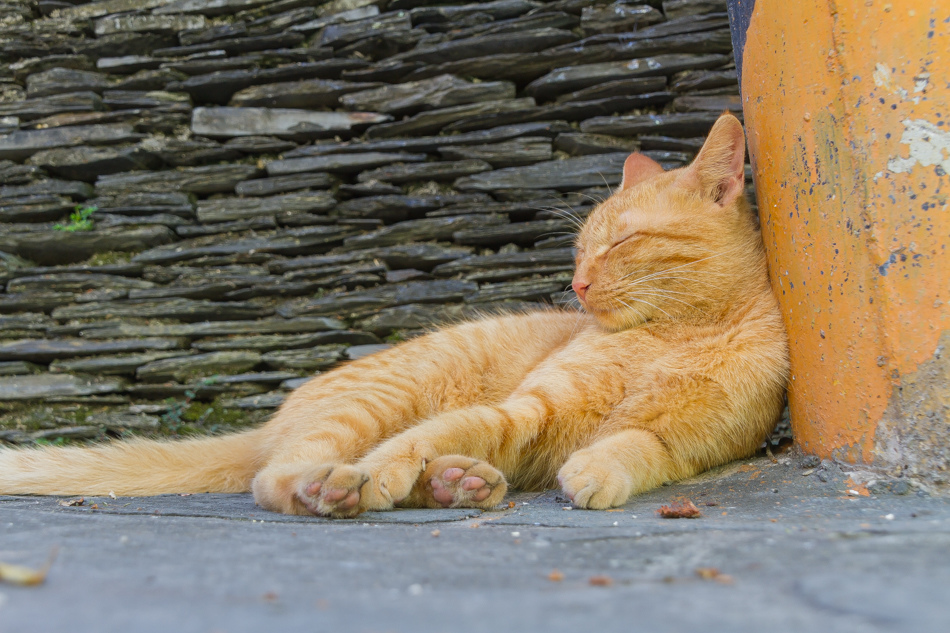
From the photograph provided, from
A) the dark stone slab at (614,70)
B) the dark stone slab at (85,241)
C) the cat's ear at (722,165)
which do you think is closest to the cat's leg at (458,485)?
the cat's ear at (722,165)

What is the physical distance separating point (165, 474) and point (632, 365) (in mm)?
1910

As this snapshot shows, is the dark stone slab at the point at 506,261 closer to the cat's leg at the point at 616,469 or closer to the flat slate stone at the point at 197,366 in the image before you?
the flat slate stone at the point at 197,366

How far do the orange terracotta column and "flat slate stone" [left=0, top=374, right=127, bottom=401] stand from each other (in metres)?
3.92

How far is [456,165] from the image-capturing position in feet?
12.5

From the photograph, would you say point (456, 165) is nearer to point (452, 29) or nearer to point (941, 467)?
point (452, 29)

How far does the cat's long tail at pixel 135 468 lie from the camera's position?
2377 mm

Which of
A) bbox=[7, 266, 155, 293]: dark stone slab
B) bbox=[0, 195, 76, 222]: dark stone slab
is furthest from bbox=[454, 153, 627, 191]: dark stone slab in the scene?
bbox=[0, 195, 76, 222]: dark stone slab

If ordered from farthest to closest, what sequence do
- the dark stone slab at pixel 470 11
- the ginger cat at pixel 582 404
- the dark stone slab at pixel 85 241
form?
the dark stone slab at pixel 85 241
the dark stone slab at pixel 470 11
the ginger cat at pixel 582 404

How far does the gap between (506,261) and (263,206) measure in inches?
63.2

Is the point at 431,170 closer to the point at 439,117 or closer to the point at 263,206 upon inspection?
the point at 439,117

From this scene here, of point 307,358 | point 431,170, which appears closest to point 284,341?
point 307,358

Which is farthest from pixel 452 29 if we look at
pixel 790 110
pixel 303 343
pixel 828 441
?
pixel 828 441

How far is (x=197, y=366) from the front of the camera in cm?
391

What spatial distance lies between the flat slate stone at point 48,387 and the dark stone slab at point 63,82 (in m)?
1.86
